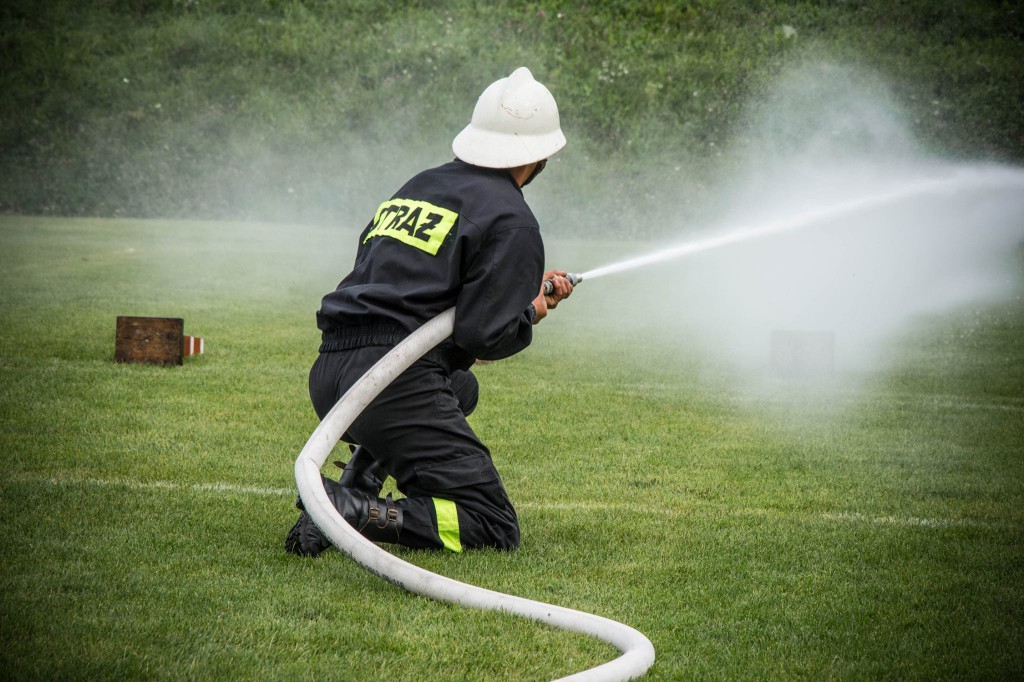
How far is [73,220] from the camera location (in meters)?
16.4

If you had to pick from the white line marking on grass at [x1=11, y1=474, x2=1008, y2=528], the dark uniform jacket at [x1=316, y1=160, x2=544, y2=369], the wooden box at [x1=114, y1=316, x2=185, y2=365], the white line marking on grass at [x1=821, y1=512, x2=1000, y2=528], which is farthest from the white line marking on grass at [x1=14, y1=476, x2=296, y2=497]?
the wooden box at [x1=114, y1=316, x2=185, y2=365]

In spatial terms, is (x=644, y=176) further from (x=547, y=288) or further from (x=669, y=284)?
Answer: (x=547, y=288)

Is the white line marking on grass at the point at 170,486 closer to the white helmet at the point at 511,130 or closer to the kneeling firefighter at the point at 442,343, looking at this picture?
the kneeling firefighter at the point at 442,343

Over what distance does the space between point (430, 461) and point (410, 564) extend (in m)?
0.45

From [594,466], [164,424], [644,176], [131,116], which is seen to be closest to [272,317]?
[164,424]

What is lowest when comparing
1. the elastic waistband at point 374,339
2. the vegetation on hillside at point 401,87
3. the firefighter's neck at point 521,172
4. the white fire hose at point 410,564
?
the white fire hose at point 410,564

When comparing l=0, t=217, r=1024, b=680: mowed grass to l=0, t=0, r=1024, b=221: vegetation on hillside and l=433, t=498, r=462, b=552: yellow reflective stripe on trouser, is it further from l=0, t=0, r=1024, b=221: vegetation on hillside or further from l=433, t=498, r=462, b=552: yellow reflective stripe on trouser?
l=0, t=0, r=1024, b=221: vegetation on hillside

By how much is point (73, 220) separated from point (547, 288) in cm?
1443

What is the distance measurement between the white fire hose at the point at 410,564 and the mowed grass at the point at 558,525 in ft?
0.17

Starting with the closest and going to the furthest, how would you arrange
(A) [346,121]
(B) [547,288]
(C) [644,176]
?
(B) [547,288] < (C) [644,176] < (A) [346,121]

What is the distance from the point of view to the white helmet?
3.49 m

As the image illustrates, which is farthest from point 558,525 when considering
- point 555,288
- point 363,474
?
point 555,288

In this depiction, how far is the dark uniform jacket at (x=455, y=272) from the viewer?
3.29 meters

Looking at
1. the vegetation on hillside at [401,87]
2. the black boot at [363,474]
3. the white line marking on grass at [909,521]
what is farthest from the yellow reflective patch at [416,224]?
the vegetation on hillside at [401,87]
